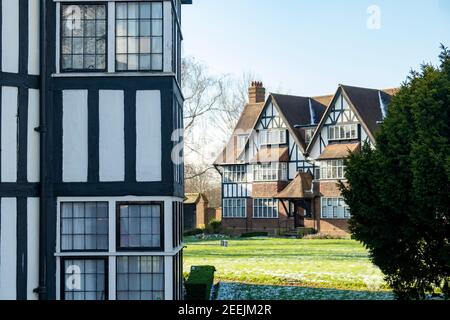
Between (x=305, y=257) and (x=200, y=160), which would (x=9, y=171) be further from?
(x=200, y=160)

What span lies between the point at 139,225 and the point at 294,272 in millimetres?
11892

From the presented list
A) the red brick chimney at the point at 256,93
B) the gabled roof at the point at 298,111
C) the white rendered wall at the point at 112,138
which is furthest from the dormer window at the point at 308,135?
the white rendered wall at the point at 112,138

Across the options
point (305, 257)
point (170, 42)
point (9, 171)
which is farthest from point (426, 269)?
point (305, 257)

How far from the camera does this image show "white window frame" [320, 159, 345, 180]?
154ft

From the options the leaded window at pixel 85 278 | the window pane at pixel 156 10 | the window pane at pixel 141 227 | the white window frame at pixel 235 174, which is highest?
the window pane at pixel 156 10

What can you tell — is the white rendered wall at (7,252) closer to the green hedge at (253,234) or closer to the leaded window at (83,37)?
the leaded window at (83,37)

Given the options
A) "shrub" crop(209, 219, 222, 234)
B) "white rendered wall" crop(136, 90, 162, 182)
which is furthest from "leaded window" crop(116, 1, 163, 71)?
"shrub" crop(209, 219, 222, 234)

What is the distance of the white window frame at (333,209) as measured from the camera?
150 feet

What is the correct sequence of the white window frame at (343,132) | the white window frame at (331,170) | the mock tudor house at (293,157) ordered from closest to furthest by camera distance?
the white window frame at (343,132), the mock tudor house at (293,157), the white window frame at (331,170)

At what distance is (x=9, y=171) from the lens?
10.5 metres

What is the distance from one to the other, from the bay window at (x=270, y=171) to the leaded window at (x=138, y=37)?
40.1 metres

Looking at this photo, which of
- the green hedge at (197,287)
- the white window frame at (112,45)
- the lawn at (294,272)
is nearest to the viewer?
the white window frame at (112,45)
